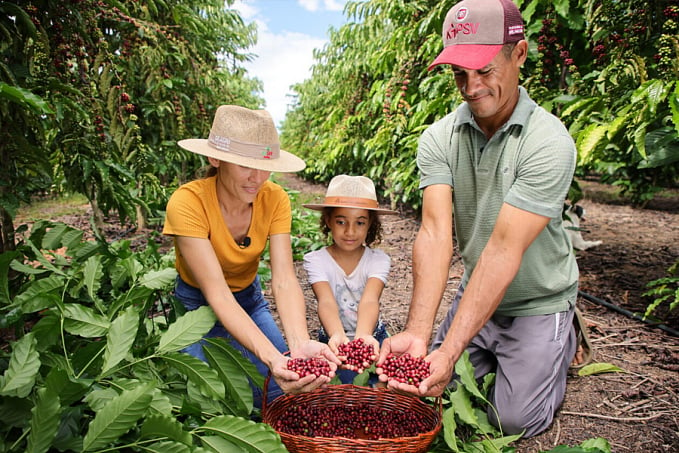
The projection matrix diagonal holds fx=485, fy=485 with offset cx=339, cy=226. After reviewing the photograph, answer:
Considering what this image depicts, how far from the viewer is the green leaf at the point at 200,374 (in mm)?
1334

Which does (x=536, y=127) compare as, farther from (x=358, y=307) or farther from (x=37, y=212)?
(x=37, y=212)

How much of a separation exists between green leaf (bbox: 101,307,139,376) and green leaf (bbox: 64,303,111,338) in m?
0.18

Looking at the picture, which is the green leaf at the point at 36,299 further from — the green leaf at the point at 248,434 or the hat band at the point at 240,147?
the hat band at the point at 240,147

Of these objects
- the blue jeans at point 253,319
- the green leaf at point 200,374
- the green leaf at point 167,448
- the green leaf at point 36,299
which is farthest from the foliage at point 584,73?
the green leaf at point 36,299

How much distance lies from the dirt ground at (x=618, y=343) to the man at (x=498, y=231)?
134 mm

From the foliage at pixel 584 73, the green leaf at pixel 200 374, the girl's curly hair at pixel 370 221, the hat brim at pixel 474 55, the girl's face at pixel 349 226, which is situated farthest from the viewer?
the girl's curly hair at pixel 370 221

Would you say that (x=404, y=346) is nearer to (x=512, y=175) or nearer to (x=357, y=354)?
(x=357, y=354)

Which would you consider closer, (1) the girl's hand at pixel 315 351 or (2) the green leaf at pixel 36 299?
(2) the green leaf at pixel 36 299

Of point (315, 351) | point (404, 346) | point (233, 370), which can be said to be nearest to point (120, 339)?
point (233, 370)

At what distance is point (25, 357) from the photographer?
112cm

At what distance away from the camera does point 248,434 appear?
1.16m

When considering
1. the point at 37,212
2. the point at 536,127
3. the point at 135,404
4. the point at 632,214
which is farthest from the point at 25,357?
the point at 37,212

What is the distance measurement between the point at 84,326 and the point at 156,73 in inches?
99.3

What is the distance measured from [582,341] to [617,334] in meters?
0.52
